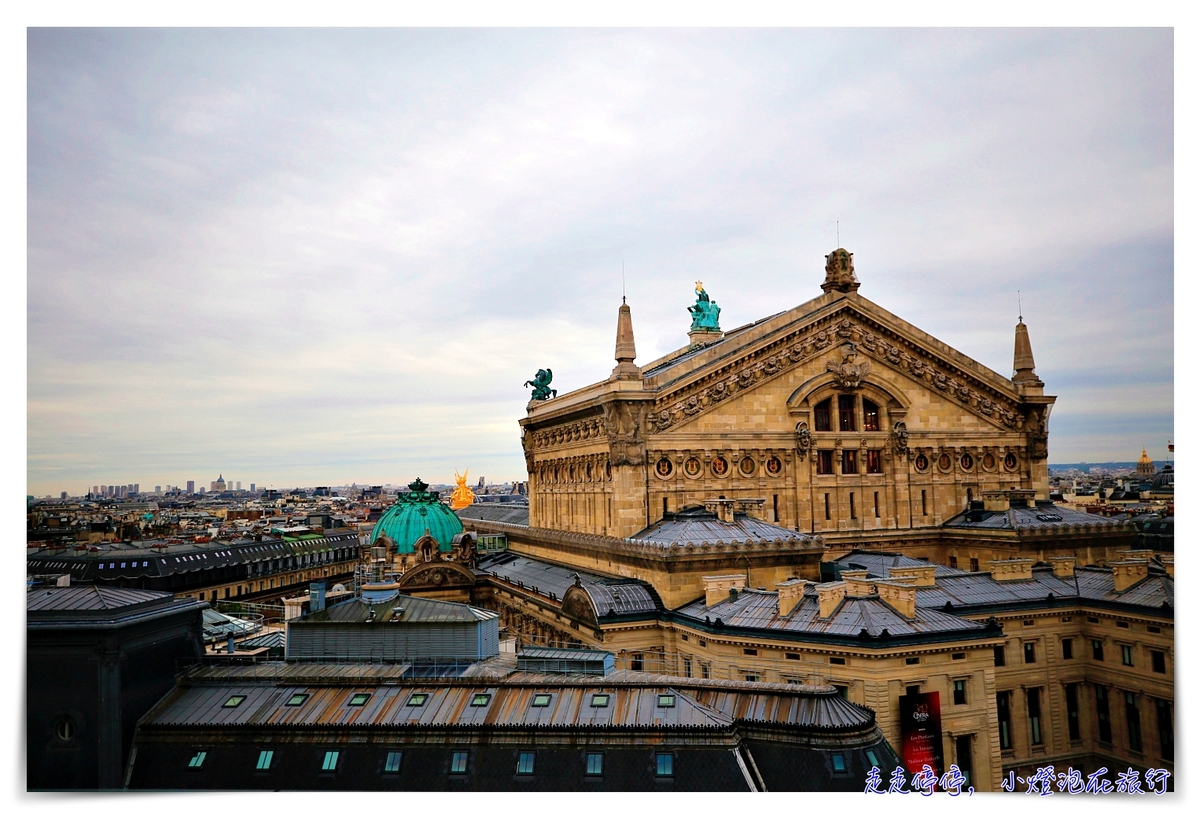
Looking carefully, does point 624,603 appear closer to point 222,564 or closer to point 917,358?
point 917,358

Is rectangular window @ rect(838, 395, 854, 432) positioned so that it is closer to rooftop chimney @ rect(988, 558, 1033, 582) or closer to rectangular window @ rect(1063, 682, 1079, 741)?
rooftop chimney @ rect(988, 558, 1033, 582)

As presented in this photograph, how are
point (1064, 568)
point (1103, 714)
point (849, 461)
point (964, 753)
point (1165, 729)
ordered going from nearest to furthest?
point (964, 753) → point (1165, 729) → point (1103, 714) → point (1064, 568) → point (849, 461)

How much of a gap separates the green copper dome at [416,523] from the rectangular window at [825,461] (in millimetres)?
28011

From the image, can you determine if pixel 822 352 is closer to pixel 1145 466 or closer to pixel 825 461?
pixel 825 461

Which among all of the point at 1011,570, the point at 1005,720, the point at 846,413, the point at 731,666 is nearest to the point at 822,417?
the point at 846,413

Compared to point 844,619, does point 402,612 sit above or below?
above

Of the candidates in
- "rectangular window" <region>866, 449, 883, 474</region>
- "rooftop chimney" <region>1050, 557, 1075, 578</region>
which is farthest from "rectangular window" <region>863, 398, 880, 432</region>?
"rooftop chimney" <region>1050, 557, 1075, 578</region>

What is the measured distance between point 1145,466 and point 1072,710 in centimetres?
1159

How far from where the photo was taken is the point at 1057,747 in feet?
134

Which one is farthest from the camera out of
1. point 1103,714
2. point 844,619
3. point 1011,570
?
point 1011,570

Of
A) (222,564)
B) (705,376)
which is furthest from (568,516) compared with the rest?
(222,564)

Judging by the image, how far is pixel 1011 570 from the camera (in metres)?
45.6

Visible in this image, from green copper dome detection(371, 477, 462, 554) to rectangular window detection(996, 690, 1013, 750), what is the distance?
39195 millimetres

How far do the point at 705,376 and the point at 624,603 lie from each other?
1365cm
